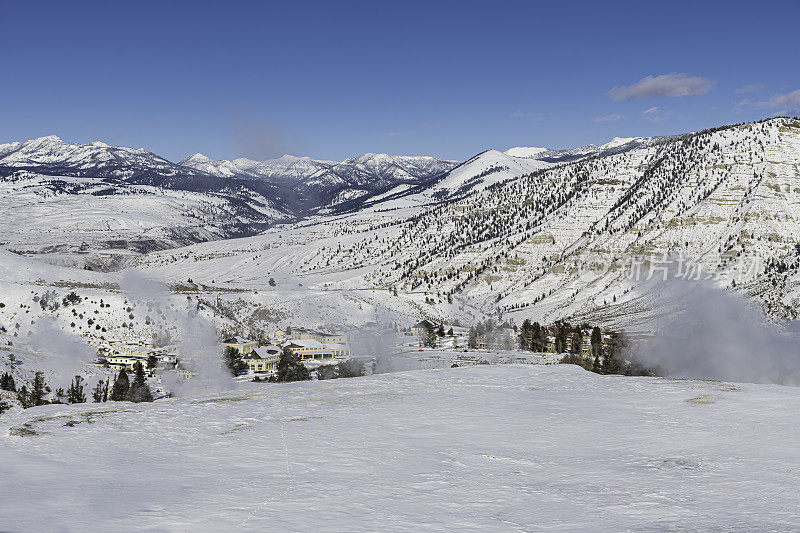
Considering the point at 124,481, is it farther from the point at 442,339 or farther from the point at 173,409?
the point at 442,339

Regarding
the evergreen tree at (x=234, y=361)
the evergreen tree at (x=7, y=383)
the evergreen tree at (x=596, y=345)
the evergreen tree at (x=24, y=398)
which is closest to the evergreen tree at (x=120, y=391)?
the evergreen tree at (x=24, y=398)

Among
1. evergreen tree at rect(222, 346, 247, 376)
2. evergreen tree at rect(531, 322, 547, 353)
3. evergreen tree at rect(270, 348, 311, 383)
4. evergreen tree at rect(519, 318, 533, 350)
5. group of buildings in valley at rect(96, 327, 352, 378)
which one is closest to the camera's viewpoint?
evergreen tree at rect(270, 348, 311, 383)

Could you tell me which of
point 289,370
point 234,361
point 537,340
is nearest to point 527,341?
point 537,340

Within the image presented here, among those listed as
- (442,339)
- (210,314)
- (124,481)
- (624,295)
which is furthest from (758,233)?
→ (124,481)

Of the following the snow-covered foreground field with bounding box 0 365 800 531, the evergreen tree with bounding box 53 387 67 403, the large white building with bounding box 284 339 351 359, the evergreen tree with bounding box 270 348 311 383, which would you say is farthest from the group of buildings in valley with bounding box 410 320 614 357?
the snow-covered foreground field with bounding box 0 365 800 531

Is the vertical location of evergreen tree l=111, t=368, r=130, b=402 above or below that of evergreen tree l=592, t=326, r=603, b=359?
below

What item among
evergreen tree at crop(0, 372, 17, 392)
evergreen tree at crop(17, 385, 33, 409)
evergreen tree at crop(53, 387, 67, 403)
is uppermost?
evergreen tree at crop(0, 372, 17, 392)

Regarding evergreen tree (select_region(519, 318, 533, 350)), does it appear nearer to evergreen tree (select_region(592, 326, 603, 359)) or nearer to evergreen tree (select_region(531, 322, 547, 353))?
evergreen tree (select_region(531, 322, 547, 353))
